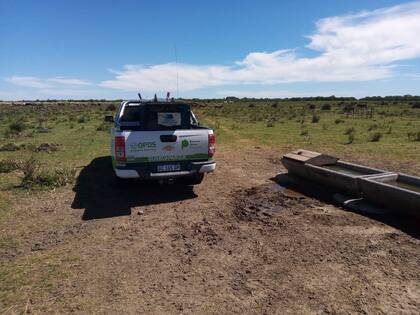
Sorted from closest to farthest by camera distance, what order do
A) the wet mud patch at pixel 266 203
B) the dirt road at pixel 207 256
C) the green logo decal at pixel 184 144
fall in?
the dirt road at pixel 207 256 → the wet mud patch at pixel 266 203 → the green logo decal at pixel 184 144

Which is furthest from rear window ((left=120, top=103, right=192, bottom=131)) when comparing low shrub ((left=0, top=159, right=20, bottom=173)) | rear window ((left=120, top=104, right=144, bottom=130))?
low shrub ((left=0, top=159, right=20, bottom=173))

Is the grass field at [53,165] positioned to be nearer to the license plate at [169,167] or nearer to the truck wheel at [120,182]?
the truck wheel at [120,182]

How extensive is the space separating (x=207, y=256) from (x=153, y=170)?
9.27 feet

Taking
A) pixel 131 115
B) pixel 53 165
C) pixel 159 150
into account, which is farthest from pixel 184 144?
pixel 53 165

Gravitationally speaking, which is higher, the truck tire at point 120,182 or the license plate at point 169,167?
the license plate at point 169,167

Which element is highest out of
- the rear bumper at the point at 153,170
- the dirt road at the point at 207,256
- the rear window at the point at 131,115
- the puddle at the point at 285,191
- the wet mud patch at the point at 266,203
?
the rear window at the point at 131,115

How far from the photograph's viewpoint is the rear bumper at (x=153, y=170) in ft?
23.5

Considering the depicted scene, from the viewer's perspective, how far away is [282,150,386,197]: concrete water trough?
739 cm

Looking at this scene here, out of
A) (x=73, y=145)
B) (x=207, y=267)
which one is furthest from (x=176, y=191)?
(x=73, y=145)

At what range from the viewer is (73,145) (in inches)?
A: 602

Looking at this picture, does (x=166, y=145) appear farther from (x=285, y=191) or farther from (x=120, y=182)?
(x=285, y=191)

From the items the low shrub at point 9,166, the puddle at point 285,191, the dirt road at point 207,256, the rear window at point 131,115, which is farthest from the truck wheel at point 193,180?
the low shrub at point 9,166

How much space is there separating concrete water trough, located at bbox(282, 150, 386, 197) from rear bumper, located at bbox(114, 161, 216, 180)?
2.34 meters

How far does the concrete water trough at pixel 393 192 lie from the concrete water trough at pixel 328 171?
26cm
